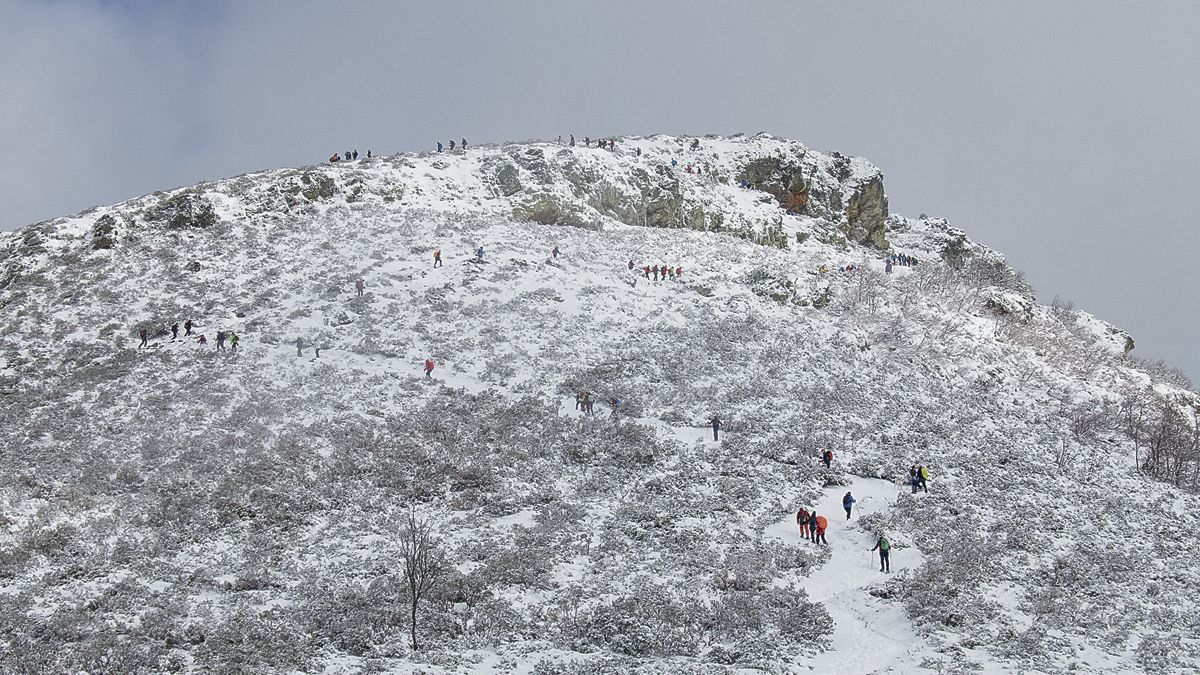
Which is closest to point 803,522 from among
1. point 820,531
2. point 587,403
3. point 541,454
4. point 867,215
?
point 820,531

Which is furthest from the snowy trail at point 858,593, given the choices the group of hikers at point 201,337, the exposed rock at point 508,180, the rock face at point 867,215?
the rock face at point 867,215

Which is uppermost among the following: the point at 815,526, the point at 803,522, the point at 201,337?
the point at 201,337

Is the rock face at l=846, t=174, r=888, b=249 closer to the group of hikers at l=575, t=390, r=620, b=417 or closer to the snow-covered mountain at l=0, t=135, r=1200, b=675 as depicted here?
the snow-covered mountain at l=0, t=135, r=1200, b=675

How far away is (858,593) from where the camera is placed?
82.0 feet

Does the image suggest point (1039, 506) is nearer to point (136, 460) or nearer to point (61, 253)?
point (136, 460)

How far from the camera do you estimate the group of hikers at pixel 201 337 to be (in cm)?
3994

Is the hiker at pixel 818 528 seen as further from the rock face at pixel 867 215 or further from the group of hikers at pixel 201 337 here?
the rock face at pixel 867 215

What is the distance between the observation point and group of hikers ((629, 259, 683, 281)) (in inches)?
2064

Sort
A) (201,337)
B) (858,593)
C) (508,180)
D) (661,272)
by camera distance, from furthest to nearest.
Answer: (508,180) < (661,272) < (201,337) < (858,593)

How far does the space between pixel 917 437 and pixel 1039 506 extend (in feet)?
20.3

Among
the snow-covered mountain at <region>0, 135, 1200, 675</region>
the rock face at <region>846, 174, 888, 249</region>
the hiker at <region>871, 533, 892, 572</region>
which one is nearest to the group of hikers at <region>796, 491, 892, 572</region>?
the hiker at <region>871, 533, 892, 572</region>

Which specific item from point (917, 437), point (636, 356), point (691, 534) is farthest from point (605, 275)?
point (691, 534)

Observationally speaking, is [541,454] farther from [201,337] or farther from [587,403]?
[201,337]

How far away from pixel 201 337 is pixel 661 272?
1062 inches
